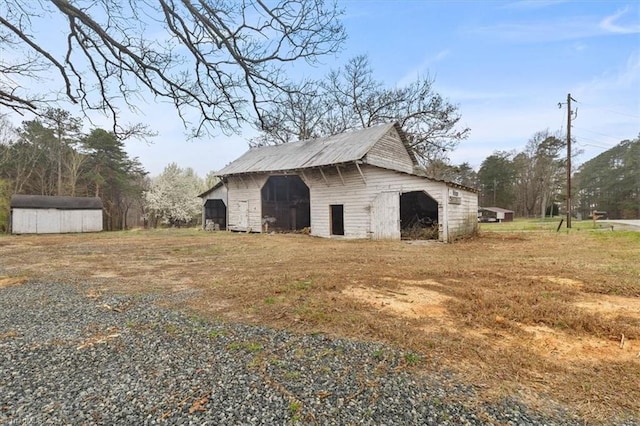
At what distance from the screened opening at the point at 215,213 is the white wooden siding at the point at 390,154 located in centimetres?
1285

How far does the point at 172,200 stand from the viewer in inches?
1329

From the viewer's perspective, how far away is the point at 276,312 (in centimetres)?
416

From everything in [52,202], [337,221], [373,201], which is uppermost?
[52,202]

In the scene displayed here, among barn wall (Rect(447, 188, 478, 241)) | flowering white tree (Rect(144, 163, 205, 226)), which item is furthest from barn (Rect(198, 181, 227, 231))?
barn wall (Rect(447, 188, 478, 241))

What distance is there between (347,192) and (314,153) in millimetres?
3866

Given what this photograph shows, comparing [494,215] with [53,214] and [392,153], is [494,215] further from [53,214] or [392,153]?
[53,214]

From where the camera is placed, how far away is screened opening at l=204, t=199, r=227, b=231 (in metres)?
23.8

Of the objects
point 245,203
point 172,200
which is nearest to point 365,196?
point 245,203

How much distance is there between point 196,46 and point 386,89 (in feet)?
72.1

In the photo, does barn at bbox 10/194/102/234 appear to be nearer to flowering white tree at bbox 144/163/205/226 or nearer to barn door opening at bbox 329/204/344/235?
flowering white tree at bbox 144/163/205/226

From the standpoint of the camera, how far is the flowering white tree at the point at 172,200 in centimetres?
3338

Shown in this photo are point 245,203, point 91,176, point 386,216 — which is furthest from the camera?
point 91,176

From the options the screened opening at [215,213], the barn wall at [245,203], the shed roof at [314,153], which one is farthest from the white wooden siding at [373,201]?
the screened opening at [215,213]

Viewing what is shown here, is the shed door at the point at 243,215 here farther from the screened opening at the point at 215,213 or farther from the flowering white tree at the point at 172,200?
the flowering white tree at the point at 172,200
